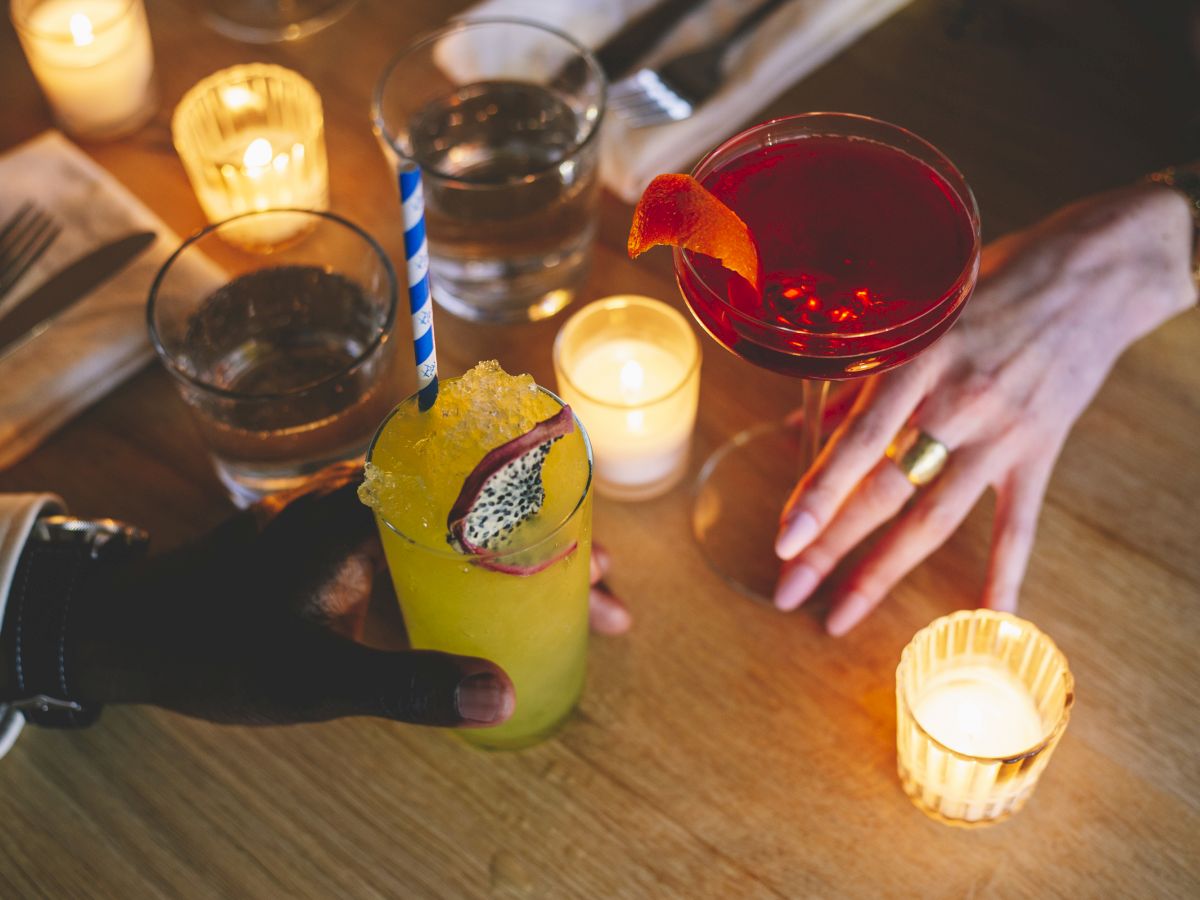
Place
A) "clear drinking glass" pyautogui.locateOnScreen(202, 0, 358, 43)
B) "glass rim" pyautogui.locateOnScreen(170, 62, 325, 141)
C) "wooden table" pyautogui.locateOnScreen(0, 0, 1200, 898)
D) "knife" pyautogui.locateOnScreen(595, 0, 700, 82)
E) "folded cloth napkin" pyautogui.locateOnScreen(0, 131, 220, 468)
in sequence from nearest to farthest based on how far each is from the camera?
"wooden table" pyautogui.locateOnScreen(0, 0, 1200, 898) → "folded cloth napkin" pyautogui.locateOnScreen(0, 131, 220, 468) → "glass rim" pyautogui.locateOnScreen(170, 62, 325, 141) → "knife" pyautogui.locateOnScreen(595, 0, 700, 82) → "clear drinking glass" pyautogui.locateOnScreen(202, 0, 358, 43)

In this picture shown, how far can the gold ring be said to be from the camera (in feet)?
3.68

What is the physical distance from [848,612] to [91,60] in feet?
3.42

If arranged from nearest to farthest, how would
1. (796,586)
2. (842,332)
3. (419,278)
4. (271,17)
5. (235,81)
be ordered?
(419,278)
(842,332)
(796,586)
(235,81)
(271,17)

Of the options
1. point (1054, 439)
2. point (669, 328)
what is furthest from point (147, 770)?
point (1054, 439)

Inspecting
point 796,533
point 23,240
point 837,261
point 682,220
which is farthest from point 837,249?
point 23,240

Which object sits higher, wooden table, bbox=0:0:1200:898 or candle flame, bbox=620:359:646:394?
candle flame, bbox=620:359:646:394

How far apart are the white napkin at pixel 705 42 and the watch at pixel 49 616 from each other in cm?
71

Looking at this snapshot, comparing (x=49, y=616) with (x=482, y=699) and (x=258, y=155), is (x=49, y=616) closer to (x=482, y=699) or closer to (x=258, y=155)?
(x=482, y=699)

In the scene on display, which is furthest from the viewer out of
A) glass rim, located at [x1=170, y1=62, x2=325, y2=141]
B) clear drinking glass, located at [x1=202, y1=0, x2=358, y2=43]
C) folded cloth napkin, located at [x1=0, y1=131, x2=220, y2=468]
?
clear drinking glass, located at [x1=202, y1=0, x2=358, y2=43]

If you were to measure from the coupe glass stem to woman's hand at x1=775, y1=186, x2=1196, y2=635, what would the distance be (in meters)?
0.02

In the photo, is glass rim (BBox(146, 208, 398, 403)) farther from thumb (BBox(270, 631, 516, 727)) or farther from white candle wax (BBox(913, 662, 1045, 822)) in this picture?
white candle wax (BBox(913, 662, 1045, 822))

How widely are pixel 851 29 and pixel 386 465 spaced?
98 cm

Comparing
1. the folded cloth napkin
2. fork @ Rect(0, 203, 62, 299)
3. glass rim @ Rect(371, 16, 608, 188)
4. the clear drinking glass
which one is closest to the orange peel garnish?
glass rim @ Rect(371, 16, 608, 188)

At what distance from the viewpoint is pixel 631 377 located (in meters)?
1.17
